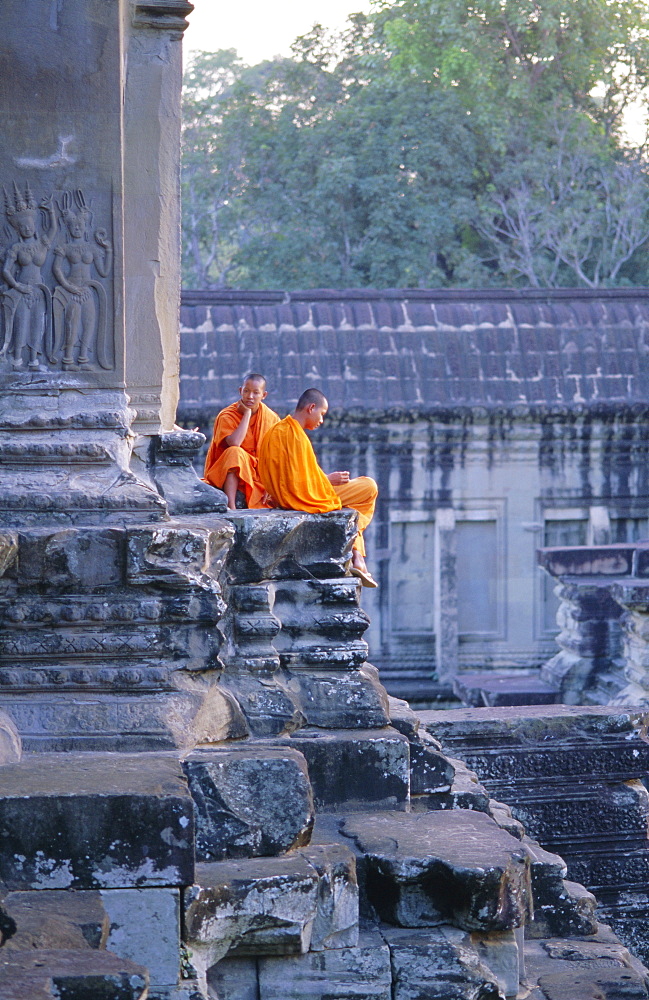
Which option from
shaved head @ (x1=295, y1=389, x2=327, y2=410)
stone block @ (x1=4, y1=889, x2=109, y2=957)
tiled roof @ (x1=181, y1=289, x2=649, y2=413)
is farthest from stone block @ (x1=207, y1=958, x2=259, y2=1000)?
tiled roof @ (x1=181, y1=289, x2=649, y2=413)

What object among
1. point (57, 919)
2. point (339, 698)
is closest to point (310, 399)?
point (339, 698)

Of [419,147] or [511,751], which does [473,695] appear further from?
[419,147]

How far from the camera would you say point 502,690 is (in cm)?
1155

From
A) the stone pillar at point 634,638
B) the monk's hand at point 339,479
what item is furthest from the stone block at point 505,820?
the stone pillar at point 634,638

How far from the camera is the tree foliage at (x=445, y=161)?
63.5 ft

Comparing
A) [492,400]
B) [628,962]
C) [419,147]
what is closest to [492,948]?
[628,962]

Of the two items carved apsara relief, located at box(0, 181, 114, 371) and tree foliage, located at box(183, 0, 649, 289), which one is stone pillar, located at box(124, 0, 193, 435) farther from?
tree foliage, located at box(183, 0, 649, 289)

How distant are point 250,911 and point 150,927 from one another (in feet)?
1.16

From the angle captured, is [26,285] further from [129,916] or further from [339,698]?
[129,916]

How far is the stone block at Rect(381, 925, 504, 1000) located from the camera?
4.45 meters

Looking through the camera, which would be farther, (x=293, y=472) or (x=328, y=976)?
(x=293, y=472)

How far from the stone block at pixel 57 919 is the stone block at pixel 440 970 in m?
1.06

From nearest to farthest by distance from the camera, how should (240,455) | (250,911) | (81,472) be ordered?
(250,911), (81,472), (240,455)

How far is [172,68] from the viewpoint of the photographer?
580cm
